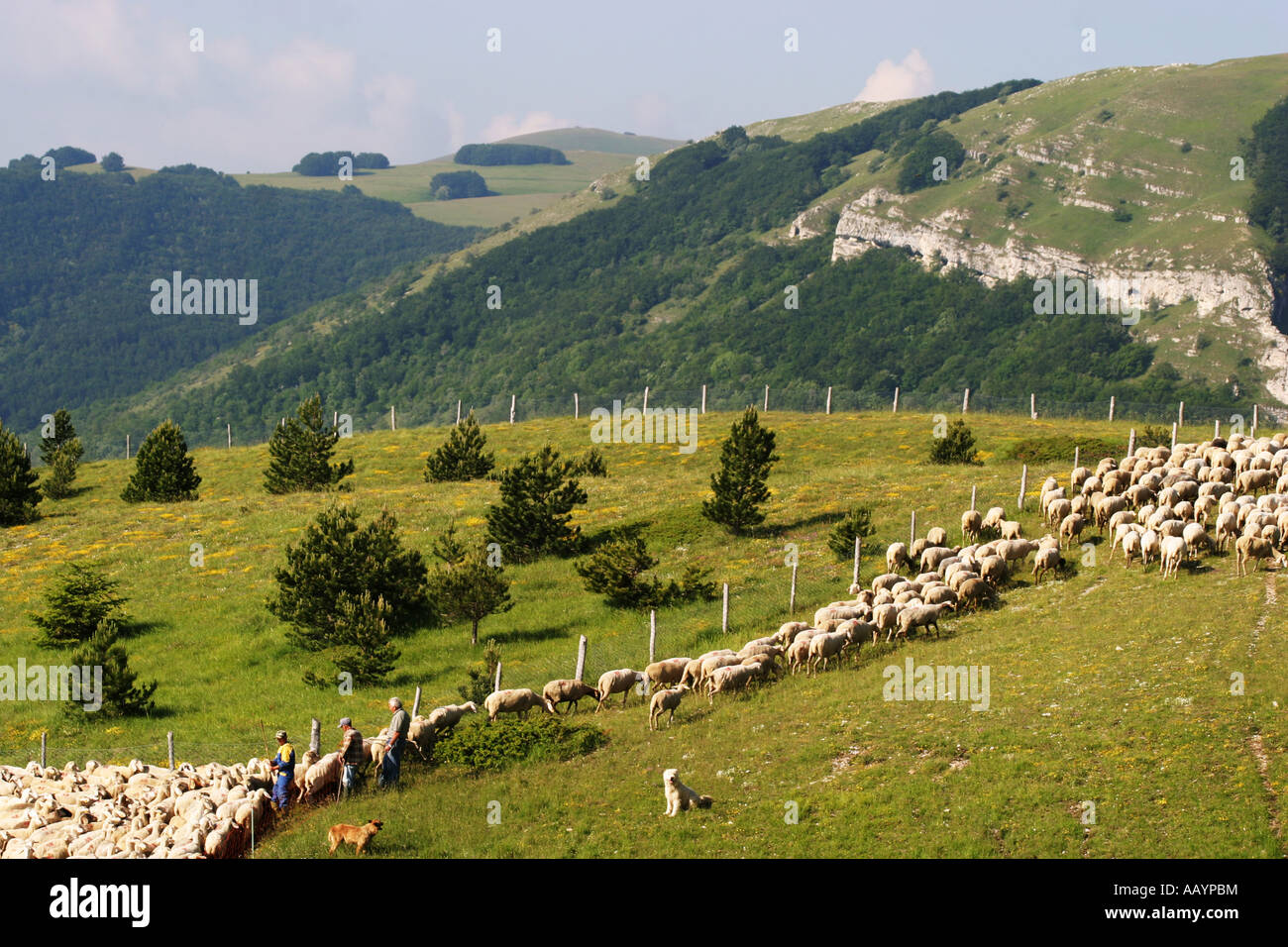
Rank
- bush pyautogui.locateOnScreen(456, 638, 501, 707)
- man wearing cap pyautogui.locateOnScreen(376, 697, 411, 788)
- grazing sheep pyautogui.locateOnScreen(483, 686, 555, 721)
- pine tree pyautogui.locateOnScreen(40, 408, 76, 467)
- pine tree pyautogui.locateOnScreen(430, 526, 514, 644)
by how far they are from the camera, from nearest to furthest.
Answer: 1. man wearing cap pyautogui.locateOnScreen(376, 697, 411, 788)
2. grazing sheep pyautogui.locateOnScreen(483, 686, 555, 721)
3. bush pyautogui.locateOnScreen(456, 638, 501, 707)
4. pine tree pyautogui.locateOnScreen(430, 526, 514, 644)
5. pine tree pyautogui.locateOnScreen(40, 408, 76, 467)

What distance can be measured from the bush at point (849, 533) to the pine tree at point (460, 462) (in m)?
24.2

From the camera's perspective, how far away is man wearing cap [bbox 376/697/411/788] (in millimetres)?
21656

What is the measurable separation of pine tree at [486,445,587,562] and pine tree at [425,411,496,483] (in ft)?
49.4

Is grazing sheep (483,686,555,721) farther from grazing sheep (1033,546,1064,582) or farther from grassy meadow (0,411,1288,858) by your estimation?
grazing sheep (1033,546,1064,582)

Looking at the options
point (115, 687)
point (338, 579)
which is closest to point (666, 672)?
point (338, 579)

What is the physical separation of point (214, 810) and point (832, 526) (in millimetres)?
28413

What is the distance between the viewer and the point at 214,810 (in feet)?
65.4

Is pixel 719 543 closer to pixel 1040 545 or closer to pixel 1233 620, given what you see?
pixel 1040 545

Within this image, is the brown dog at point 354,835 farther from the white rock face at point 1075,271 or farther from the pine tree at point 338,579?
the white rock face at point 1075,271


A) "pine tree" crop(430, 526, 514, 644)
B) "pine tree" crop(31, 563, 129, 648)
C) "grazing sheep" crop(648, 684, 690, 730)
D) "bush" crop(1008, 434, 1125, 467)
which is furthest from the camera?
"bush" crop(1008, 434, 1125, 467)

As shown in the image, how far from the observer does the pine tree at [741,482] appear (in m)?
42.9

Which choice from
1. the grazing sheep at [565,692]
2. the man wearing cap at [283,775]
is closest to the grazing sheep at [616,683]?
the grazing sheep at [565,692]

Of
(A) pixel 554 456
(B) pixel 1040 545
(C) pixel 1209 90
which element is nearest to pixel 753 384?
(C) pixel 1209 90

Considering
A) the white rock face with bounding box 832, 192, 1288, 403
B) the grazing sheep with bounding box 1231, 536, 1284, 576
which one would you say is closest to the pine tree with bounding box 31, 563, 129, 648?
the grazing sheep with bounding box 1231, 536, 1284, 576
